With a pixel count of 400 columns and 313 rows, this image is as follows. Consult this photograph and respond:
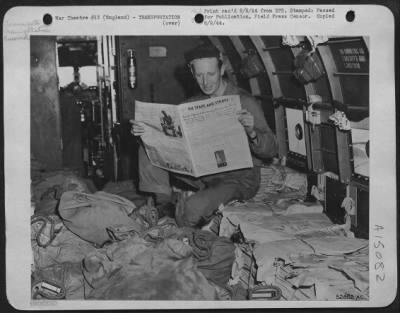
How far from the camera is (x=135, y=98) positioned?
5.43ft

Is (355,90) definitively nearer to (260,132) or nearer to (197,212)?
(260,132)

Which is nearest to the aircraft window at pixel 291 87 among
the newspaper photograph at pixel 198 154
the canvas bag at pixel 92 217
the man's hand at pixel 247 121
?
the newspaper photograph at pixel 198 154

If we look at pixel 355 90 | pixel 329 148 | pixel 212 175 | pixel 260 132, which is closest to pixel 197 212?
pixel 212 175

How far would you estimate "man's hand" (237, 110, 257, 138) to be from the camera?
165cm

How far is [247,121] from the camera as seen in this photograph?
1647mm

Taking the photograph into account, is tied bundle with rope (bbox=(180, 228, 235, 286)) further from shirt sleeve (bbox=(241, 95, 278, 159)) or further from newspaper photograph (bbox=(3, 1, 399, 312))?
shirt sleeve (bbox=(241, 95, 278, 159))

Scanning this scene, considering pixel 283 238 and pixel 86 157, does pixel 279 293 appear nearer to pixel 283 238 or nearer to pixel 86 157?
pixel 283 238

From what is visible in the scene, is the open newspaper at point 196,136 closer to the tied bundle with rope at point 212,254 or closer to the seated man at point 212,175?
the seated man at point 212,175

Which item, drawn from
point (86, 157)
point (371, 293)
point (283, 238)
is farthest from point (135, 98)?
point (371, 293)

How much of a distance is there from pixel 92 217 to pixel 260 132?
1.52 feet

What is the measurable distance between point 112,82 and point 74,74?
0.31 ft

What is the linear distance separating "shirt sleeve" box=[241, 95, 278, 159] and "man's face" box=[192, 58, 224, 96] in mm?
75

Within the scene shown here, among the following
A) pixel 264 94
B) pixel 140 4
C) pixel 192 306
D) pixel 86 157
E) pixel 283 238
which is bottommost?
pixel 192 306

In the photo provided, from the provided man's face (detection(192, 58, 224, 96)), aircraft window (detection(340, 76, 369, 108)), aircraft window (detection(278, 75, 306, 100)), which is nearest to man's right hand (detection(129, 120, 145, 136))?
man's face (detection(192, 58, 224, 96))
